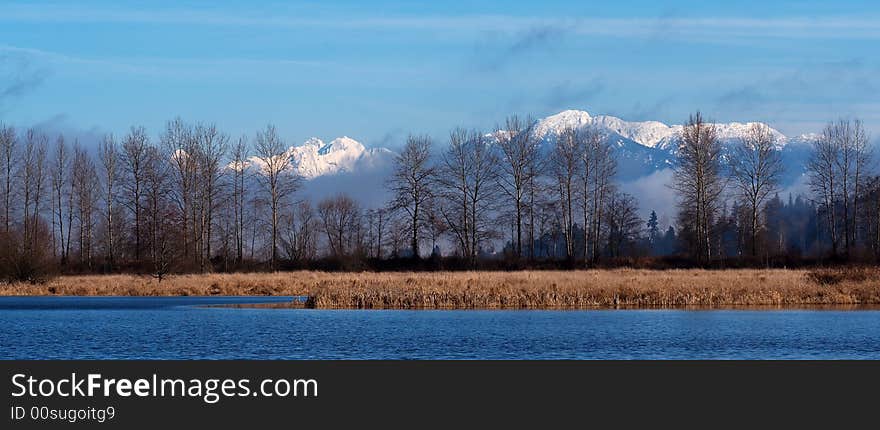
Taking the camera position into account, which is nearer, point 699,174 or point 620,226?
point 699,174

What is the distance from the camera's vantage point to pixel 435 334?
2998cm

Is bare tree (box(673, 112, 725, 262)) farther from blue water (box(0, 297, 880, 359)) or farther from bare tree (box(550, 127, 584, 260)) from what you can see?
blue water (box(0, 297, 880, 359))

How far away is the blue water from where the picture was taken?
2556cm

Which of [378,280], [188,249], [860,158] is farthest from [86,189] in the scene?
[860,158]

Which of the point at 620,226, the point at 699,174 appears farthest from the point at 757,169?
→ the point at 620,226
